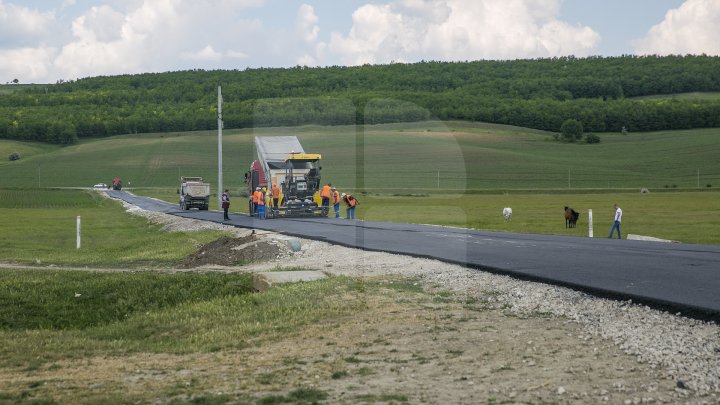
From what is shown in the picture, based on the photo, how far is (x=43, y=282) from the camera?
20.2m

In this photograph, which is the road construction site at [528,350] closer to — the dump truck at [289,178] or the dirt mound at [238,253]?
the dirt mound at [238,253]

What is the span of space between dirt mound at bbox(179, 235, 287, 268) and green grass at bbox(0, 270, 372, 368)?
13.2ft

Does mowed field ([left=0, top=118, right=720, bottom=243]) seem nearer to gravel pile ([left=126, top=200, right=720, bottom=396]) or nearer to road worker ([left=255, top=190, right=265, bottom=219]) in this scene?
road worker ([left=255, top=190, right=265, bottom=219])

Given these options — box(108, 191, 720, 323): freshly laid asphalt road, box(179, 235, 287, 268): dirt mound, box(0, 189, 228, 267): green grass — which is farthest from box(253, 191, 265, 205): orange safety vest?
box(179, 235, 287, 268): dirt mound

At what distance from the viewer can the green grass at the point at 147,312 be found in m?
12.7

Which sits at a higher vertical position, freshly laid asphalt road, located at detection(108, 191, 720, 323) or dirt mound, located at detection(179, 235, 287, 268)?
freshly laid asphalt road, located at detection(108, 191, 720, 323)

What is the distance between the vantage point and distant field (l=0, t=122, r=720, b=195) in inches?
3693

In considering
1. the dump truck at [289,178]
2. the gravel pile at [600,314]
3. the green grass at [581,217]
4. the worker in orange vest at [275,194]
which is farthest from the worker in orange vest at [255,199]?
the gravel pile at [600,314]

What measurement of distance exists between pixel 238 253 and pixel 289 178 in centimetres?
2311

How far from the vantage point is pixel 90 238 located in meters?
41.3

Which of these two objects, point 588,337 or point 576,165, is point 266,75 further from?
point 588,337

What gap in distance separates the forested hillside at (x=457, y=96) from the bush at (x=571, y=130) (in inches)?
242

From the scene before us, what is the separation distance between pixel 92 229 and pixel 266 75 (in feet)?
428

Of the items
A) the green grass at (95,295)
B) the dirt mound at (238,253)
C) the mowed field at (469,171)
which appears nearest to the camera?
the green grass at (95,295)
